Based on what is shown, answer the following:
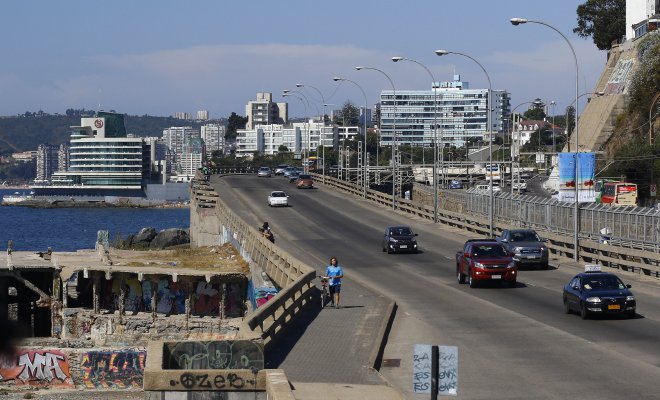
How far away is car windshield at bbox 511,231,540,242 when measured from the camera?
46594 mm

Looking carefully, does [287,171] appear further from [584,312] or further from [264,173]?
[584,312]

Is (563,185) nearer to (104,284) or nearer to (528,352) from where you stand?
(104,284)

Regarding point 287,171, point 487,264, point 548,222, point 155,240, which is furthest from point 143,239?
point 487,264

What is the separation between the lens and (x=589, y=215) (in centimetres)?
5147

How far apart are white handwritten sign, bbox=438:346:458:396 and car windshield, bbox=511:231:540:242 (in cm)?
3741

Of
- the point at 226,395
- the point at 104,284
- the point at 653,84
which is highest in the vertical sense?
the point at 653,84

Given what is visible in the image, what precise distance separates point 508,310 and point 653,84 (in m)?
69.1

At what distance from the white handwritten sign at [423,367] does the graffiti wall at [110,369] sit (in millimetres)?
24248

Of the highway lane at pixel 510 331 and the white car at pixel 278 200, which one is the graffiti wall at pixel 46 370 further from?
the white car at pixel 278 200

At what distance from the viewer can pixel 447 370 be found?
984 cm

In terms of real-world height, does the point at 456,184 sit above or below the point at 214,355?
below

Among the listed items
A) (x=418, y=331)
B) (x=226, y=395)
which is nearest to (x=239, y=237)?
(x=418, y=331)

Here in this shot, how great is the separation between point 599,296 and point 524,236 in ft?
64.2

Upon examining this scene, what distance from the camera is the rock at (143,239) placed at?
4397 inches
